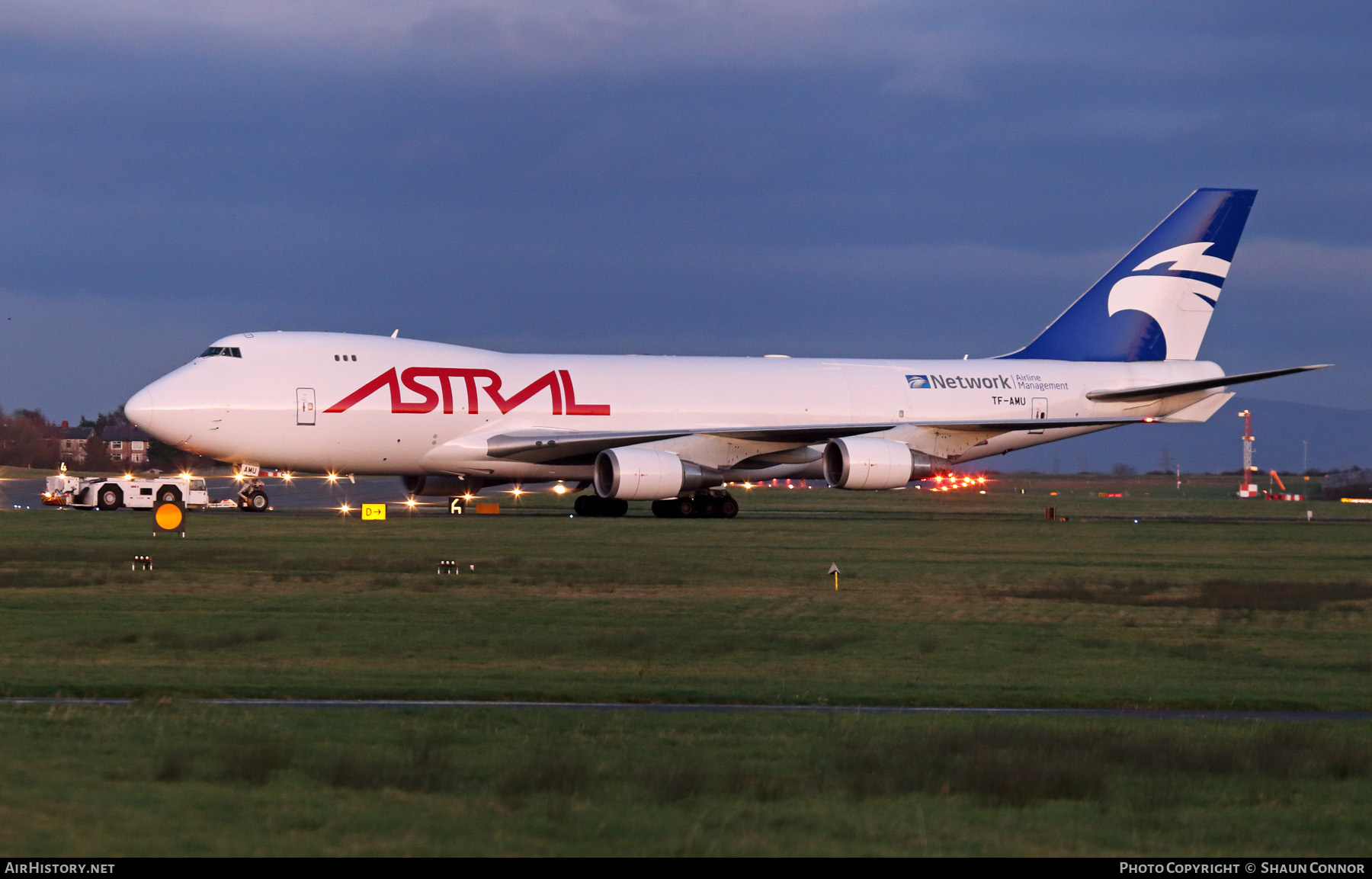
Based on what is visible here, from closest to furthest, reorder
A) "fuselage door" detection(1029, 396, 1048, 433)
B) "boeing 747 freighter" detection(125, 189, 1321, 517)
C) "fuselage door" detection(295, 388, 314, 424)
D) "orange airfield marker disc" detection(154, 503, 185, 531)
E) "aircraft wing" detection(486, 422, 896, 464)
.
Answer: "orange airfield marker disc" detection(154, 503, 185, 531), "fuselage door" detection(295, 388, 314, 424), "boeing 747 freighter" detection(125, 189, 1321, 517), "aircraft wing" detection(486, 422, 896, 464), "fuselage door" detection(1029, 396, 1048, 433)

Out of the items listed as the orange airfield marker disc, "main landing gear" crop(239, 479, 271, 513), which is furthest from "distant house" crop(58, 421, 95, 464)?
the orange airfield marker disc

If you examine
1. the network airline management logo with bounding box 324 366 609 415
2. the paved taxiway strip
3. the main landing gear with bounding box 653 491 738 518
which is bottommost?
the paved taxiway strip

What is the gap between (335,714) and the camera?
14656 millimetres

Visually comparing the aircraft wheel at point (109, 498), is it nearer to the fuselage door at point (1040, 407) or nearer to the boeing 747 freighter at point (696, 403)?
the boeing 747 freighter at point (696, 403)

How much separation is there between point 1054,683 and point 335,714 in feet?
26.2

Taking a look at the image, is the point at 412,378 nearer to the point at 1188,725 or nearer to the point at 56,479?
the point at 56,479

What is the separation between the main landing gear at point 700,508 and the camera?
1921 inches

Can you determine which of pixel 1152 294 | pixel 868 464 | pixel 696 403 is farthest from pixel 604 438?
pixel 1152 294

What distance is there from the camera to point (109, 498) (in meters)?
55.5

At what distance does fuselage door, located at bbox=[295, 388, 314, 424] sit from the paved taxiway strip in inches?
1136

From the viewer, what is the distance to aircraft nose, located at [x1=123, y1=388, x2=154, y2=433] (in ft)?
141

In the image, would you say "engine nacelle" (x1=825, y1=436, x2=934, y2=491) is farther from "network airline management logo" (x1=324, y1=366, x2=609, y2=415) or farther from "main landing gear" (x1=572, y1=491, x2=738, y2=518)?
"network airline management logo" (x1=324, y1=366, x2=609, y2=415)

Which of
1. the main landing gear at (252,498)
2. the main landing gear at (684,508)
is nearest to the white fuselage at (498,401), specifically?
the main landing gear at (684,508)

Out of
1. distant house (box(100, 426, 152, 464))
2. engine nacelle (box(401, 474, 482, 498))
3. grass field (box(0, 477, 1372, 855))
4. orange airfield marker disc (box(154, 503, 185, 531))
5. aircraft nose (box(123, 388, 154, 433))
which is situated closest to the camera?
grass field (box(0, 477, 1372, 855))
